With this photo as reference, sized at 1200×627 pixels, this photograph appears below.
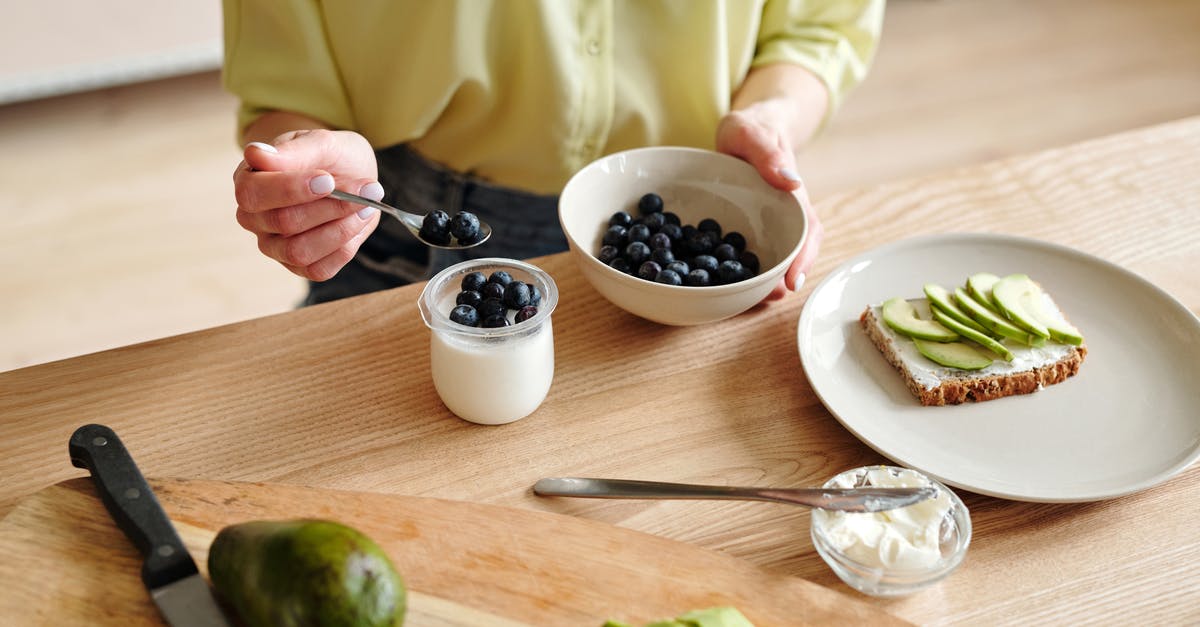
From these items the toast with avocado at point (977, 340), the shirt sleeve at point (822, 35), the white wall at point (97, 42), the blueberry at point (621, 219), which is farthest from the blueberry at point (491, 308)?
the white wall at point (97, 42)

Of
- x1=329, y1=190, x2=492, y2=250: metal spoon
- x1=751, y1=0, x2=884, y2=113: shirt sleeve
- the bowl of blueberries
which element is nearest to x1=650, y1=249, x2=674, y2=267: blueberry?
the bowl of blueberries

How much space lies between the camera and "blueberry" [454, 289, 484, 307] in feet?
3.54

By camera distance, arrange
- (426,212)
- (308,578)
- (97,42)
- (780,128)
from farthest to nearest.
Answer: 1. (97,42)
2. (426,212)
3. (780,128)
4. (308,578)

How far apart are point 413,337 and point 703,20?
638 millimetres

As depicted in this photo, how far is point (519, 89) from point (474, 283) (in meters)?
0.49

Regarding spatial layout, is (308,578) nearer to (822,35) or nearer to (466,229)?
(466,229)

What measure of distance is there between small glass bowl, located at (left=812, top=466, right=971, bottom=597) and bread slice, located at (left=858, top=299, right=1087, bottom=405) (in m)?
0.16

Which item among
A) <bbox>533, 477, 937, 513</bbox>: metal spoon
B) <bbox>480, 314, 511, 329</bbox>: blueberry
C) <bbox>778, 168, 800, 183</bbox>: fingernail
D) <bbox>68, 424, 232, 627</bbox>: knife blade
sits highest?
<bbox>778, 168, 800, 183</bbox>: fingernail

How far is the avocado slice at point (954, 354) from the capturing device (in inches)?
44.9

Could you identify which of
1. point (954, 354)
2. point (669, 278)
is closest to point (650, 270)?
point (669, 278)

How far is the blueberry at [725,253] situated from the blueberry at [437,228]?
0.33 m

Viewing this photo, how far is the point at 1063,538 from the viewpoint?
992 mm

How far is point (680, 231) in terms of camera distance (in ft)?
4.06

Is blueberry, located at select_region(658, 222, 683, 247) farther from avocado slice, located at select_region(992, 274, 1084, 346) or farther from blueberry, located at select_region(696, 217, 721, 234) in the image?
avocado slice, located at select_region(992, 274, 1084, 346)
